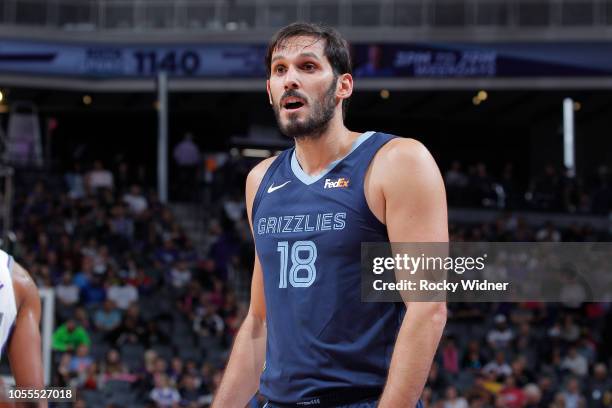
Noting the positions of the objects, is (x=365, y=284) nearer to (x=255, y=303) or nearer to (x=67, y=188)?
(x=255, y=303)

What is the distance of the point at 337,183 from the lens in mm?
3889

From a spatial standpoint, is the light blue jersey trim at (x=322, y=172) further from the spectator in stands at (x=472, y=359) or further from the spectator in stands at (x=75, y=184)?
the spectator in stands at (x=75, y=184)

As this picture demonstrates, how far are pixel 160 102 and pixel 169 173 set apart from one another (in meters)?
4.69

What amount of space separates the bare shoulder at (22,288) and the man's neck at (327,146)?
63.0 inches

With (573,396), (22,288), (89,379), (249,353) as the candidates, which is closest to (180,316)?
(89,379)

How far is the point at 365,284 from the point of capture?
3.77 m

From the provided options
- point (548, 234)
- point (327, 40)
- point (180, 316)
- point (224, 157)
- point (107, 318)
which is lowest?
point (180, 316)

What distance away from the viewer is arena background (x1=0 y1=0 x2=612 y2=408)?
16.8 meters

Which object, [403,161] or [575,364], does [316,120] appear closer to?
[403,161]

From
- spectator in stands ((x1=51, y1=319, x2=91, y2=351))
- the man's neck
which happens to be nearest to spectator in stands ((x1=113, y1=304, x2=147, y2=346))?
spectator in stands ((x1=51, y1=319, x2=91, y2=351))

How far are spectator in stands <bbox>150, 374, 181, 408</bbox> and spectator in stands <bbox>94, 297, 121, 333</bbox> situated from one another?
218 cm

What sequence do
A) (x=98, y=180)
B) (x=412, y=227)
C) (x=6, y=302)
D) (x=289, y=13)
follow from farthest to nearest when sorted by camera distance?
(x=289, y=13) < (x=98, y=180) < (x=6, y=302) < (x=412, y=227)

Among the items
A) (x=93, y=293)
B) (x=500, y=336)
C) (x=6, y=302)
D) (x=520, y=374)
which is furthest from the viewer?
(x=500, y=336)

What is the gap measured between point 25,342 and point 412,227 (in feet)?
6.81
